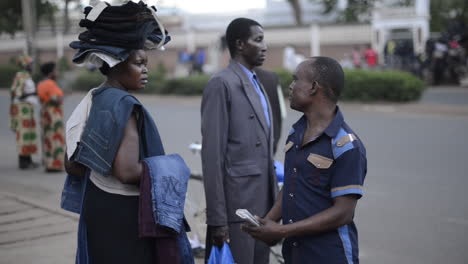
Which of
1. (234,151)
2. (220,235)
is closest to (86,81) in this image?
(234,151)

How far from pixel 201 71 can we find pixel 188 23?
21.4 meters

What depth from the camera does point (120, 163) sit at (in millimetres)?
2670

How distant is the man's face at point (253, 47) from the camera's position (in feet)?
13.2

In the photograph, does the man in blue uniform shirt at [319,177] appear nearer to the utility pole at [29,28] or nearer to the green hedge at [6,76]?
the utility pole at [29,28]

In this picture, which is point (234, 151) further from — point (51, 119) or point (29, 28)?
point (29, 28)

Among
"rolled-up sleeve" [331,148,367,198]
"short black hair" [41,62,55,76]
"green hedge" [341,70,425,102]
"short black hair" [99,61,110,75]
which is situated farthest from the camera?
"green hedge" [341,70,425,102]

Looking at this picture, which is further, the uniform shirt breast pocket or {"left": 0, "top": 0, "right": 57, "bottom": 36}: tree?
{"left": 0, "top": 0, "right": 57, "bottom": 36}: tree

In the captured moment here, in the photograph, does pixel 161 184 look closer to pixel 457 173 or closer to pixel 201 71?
pixel 457 173

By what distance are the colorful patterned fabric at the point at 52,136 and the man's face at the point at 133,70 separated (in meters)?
6.97

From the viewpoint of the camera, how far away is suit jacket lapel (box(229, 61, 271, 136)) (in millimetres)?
3848

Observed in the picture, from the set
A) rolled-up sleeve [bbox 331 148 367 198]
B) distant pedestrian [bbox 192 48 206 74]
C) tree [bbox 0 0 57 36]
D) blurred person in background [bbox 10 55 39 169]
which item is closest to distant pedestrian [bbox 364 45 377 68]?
distant pedestrian [bbox 192 48 206 74]

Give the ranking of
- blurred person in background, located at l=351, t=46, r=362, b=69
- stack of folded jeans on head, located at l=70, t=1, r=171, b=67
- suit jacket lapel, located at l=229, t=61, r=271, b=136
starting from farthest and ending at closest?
blurred person in background, located at l=351, t=46, r=362, b=69, suit jacket lapel, located at l=229, t=61, r=271, b=136, stack of folded jeans on head, located at l=70, t=1, r=171, b=67

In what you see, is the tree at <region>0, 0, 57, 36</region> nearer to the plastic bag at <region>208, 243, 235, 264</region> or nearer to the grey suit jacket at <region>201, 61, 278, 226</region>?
the grey suit jacket at <region>201, 61, 278, 226</region>

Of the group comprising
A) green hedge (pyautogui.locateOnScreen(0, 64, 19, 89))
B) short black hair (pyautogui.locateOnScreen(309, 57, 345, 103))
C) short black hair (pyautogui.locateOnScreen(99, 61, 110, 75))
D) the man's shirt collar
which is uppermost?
short black hair (pyautogui.locateOnScreen(99, 61, 110, 75))
